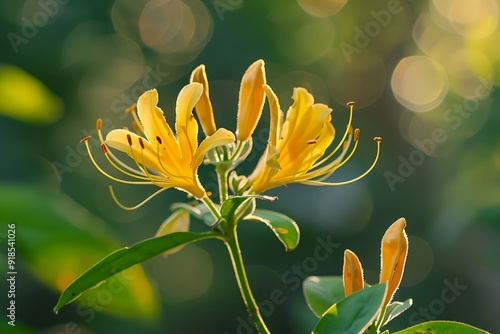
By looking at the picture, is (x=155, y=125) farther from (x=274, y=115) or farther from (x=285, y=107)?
(x=285, y=107)

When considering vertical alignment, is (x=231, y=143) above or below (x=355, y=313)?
above

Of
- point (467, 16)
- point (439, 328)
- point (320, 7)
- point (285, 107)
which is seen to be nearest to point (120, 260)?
point (439, 328)

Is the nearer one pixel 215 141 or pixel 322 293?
pixel 215 141

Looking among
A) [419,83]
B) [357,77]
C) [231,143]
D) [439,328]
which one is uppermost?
[231,143]

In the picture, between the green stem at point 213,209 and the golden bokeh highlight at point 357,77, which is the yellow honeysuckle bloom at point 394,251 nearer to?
the green stem at point 213,209

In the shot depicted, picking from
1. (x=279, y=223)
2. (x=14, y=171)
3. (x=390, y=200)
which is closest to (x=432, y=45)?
(x=390, y=200)

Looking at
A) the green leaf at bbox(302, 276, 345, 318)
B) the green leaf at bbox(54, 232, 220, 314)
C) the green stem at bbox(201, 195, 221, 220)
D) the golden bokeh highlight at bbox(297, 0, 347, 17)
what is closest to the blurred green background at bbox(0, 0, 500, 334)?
the golden bokeh highlight at bbox(297, 0, 347, 17)
